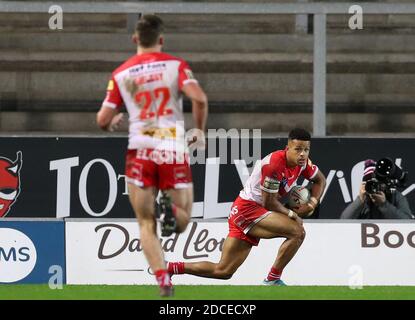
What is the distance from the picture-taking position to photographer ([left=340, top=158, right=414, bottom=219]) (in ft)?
44.5

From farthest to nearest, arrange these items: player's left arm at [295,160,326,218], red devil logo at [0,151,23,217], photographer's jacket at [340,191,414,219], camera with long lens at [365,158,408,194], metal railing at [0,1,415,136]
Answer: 1. metal railing at [0,1,415,136]
2. red devil logo at [0,151,23,217]
3. photographer's jacket at [340,191,414,219]
4. camera with long lens at [365,158,408,194]
5. player's left arm at [295,160,326,218]

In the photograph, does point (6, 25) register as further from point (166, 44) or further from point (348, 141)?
point (348, 141)

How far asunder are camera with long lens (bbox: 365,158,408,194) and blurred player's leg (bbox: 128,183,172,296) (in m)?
5.39

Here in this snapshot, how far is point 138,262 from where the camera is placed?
13.1 m

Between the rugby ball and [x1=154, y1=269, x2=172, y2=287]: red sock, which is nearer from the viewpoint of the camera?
[x1=154, y1=269, x2=172, y2=287]: red sock

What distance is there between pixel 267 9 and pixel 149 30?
7.13 metres

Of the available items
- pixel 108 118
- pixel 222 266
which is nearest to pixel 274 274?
pixel 222 266

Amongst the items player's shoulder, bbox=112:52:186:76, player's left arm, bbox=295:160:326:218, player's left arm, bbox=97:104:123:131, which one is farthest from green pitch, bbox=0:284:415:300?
player's shoulder, bbox=112:52:186:76

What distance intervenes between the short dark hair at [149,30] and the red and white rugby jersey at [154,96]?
0.28 feet

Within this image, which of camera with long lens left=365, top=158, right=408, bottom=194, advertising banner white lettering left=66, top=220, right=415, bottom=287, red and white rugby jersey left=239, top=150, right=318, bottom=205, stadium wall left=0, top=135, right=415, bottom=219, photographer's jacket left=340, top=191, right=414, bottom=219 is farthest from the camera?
stadium wall left=0, top=135, right=415, bottom=219

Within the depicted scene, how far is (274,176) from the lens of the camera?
11.3m

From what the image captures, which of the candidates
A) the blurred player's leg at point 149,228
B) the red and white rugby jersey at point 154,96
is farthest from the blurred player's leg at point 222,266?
the red and white rugby jersey at point 154,96

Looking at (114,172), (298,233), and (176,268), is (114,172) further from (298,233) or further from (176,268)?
(298,233)

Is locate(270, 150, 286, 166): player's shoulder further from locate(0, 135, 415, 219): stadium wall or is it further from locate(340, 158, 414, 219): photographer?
locate(0, 135, 415, 219): stadium wall
